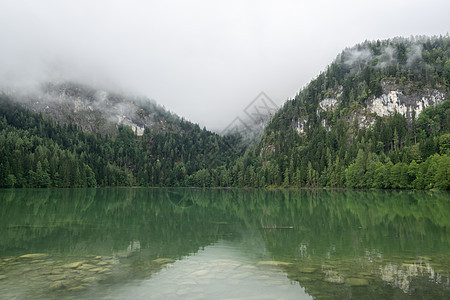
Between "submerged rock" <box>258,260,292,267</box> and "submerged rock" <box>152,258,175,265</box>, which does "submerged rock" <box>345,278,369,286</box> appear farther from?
"submerged rock" <box>152,258,175,265</box>

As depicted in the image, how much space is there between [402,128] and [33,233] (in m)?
163

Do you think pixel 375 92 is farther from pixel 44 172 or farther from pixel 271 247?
pixel 271 247

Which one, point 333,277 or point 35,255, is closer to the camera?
point 333,277

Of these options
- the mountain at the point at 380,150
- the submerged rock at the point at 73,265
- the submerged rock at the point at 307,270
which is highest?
the mountain at the point at 380,150

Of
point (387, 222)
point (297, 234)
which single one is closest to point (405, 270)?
point (297, 234)

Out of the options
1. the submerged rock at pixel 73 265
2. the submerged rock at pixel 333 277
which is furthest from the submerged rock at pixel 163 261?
the submerged rock at pixel 333 277

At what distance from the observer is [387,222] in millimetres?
27188

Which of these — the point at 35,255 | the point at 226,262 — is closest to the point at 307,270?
the point at 226,262

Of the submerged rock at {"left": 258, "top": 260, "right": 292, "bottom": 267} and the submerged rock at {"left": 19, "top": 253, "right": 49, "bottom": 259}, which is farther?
the submerged rock at {"left": 19, "top": 253, "right": 49, "bottom": 259}

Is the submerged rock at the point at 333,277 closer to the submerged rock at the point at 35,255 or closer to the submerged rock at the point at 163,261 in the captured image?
the submerged rock at the point at 163,261

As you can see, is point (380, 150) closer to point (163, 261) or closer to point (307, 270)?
point (307, 270)

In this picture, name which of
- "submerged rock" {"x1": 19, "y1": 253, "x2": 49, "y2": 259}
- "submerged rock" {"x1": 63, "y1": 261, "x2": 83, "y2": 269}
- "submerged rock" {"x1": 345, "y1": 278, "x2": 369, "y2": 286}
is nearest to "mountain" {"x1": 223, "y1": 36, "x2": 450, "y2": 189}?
"submerged rock" {"x1": 345, "y1": 278, "x2": 369, "y2": 286}

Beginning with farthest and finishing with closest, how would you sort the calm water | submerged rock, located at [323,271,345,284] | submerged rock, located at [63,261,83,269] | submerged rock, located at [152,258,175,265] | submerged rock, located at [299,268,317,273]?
submerged rock, located at [152,258,175,265] < submerged rock, located at [63,261,83,269] < submerged rock, located at [299,268,317,273] < submerged rock, located at [323,271,345,284] < the calm water

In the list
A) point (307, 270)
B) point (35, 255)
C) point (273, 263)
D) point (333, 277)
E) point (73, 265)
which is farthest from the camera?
point (35, 255)
